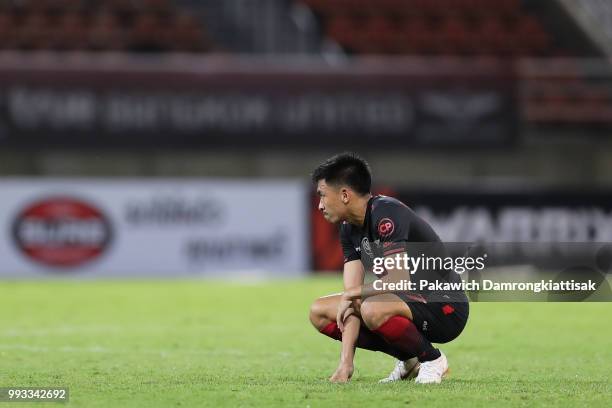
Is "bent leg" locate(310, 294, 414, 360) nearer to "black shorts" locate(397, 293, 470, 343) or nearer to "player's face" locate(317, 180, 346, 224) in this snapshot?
"black shorts" locate(397, 293, 470, 343)

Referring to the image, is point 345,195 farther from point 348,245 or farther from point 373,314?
point 373,314

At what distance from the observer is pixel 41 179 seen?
20297 mm

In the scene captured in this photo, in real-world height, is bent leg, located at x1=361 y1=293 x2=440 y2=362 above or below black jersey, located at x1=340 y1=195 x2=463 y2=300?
below

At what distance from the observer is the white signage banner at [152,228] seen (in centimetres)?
2016

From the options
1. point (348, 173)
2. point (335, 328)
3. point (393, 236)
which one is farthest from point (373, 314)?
point (348, 173)

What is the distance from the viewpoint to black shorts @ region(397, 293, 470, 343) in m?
7.02

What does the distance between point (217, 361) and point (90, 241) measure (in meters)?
11.9

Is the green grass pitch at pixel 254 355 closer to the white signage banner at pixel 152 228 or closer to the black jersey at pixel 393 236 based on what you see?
the black jersey at pixel 393 236

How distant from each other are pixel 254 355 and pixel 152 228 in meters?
11.4

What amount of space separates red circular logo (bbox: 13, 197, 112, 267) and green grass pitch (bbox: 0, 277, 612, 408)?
3.61 metres

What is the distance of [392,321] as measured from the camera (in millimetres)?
6852

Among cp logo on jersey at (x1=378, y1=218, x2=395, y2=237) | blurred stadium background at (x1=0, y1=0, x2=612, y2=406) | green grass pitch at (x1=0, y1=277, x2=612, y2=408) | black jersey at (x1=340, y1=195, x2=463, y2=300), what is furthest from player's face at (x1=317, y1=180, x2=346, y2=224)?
blurred stadium background at (x1=0, y1=0, x2=612, y2=406)

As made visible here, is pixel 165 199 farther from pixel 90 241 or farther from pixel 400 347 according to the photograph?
pixel 400 347

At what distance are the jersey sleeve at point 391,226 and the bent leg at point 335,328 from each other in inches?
26.6
